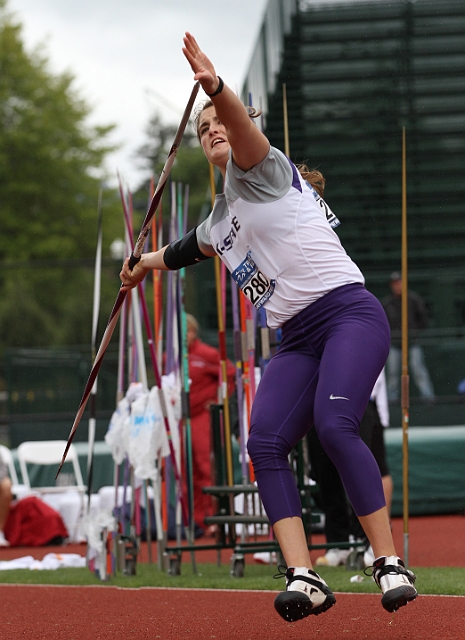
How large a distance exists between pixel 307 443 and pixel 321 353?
114 inches

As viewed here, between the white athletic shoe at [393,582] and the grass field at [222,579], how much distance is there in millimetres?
1464

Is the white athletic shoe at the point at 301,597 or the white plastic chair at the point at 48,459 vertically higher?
the white athletic shoe at the point at 301,597

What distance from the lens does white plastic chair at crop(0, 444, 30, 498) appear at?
9352 millimetres

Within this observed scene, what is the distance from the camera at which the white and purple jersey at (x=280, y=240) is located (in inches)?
122

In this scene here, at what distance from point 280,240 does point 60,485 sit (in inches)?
292

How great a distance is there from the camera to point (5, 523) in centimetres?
880

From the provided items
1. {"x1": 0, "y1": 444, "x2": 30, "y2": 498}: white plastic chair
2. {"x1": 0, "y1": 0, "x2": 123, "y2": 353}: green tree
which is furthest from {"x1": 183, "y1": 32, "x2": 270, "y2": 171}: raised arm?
{"x1": 0, "y1": 0, "x2": 123, "y2": 353}: green tree

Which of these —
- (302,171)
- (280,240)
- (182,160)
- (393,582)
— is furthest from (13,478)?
(182,160)

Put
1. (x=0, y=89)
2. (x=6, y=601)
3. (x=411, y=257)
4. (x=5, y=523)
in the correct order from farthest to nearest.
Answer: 1. (x=0, y=89)
2. (x=411, y=257)
3. (x=5, y=523)
4. (x=6, y=601)

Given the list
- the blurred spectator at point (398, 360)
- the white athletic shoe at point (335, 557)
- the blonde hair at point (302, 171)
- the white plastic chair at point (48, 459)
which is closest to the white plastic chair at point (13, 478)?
the white plastic chair at point (48, 459)

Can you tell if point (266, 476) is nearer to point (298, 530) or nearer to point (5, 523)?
point (298, 530)

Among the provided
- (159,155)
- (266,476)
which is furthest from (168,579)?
(159,155)

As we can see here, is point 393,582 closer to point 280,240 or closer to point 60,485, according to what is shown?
point 280,240

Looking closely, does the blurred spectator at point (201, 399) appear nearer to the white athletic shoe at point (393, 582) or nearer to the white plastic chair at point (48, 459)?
the white plastic chair at point (48, 459)
